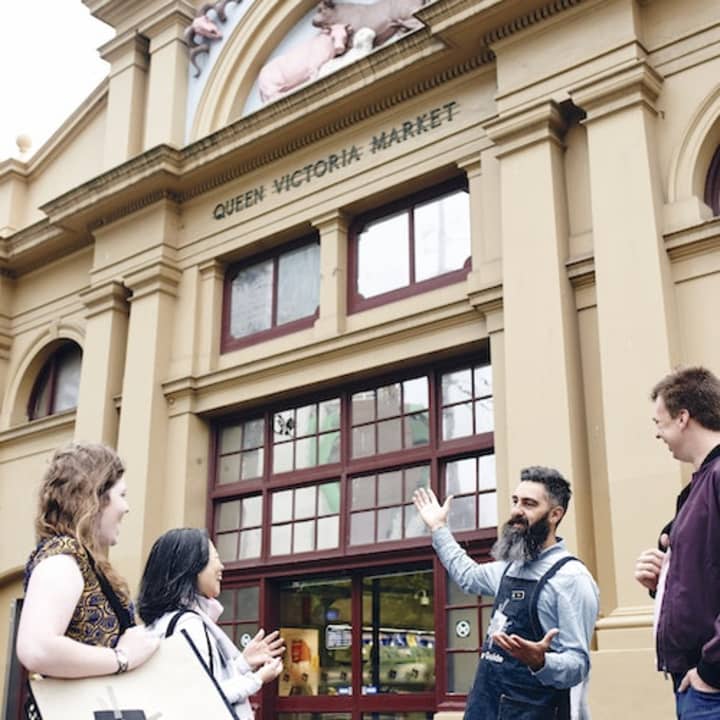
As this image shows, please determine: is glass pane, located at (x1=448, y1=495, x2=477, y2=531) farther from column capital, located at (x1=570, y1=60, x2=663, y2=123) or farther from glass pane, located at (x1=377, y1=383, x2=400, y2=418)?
column capital, located at (x1=570, y1=60, x2=663, y2=123)

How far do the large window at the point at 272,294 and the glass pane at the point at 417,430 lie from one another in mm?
1781

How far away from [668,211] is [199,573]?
5576mm

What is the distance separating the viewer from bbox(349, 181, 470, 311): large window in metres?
9.65

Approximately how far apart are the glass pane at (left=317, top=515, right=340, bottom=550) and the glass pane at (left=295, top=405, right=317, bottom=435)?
3.11 ft

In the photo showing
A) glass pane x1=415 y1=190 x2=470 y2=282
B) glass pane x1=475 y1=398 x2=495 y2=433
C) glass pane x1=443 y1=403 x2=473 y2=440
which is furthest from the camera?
glass pane x1=415 y1=190 x2=470 y2=282

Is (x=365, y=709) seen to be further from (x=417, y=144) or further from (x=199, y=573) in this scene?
(x=199, y=573)

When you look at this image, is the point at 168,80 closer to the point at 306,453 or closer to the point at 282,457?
the point at 282,457

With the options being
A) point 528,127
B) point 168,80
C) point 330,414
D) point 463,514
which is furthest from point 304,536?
point 168,80

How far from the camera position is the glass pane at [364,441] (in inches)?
384

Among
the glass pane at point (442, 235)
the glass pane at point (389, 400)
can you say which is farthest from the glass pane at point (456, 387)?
the glass pane at point (442, 235)

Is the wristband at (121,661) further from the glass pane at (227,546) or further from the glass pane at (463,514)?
the glass pane at (227,546)

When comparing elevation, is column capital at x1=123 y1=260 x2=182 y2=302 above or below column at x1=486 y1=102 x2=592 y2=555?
above

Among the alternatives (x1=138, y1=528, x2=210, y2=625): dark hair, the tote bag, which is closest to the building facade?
(x1=138, y1=528, x2=210, y2=625): dark hair

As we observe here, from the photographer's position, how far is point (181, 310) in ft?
38.5
